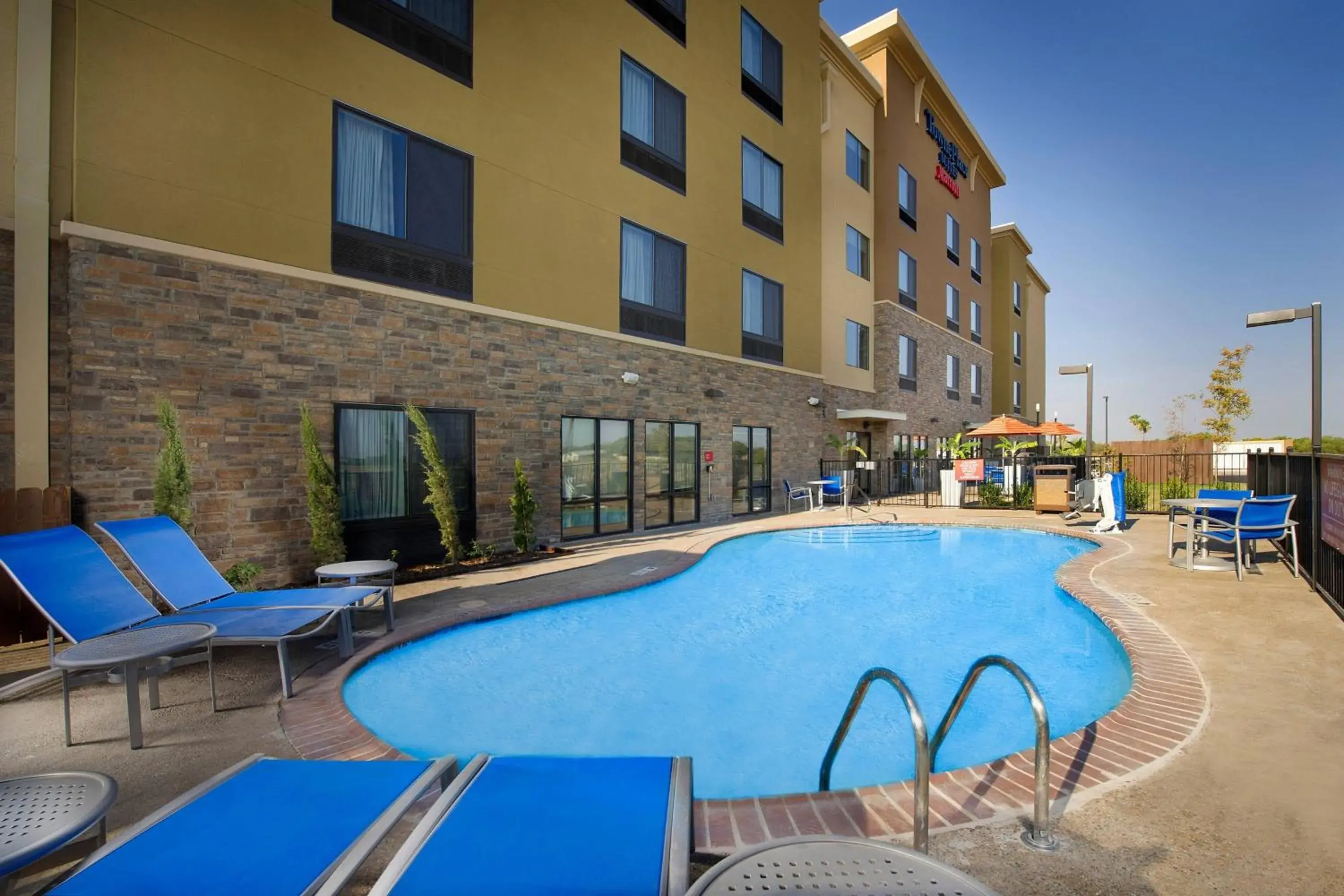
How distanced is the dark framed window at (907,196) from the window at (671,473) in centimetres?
1425

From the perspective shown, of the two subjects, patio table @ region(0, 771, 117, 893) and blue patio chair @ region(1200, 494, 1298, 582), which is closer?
patio table @ region(0, 771, 117, 893)

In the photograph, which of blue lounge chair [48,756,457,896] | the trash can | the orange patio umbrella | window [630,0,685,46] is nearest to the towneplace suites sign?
the orange patio umbrella

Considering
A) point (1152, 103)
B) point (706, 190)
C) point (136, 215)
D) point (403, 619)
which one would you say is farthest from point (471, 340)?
point (1152, 103)

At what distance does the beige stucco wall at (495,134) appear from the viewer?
6.12 m

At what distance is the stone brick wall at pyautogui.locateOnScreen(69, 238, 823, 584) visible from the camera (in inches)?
231

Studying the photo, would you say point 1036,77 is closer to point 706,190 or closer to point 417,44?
point 706,190

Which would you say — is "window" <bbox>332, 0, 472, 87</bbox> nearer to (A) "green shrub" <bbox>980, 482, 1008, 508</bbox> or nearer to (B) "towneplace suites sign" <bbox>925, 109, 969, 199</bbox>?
(A) "green shrub" <bbox>980, 482, 1008, 508</bbox>

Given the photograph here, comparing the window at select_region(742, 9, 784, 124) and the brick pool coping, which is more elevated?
the window at select_region(742, 9, 784, 124)

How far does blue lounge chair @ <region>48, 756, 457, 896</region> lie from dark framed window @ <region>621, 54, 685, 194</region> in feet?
38.1

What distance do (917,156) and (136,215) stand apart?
24.0 m

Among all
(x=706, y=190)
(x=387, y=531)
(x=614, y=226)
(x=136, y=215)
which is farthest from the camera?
(x=706, y=190)

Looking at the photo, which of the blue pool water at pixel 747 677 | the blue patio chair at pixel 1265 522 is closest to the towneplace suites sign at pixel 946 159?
the blue patio chair at pixel 1265 522

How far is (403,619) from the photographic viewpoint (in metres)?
5.63

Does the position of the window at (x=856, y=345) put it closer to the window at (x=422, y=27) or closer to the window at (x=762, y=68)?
the window at (x=762, y=68)
